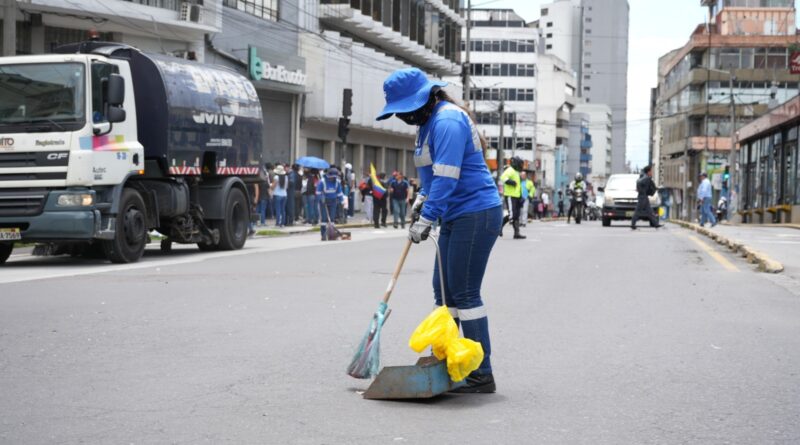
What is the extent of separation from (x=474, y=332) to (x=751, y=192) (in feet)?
167

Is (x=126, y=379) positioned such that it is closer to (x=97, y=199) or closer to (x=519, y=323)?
(x=519, y=323)

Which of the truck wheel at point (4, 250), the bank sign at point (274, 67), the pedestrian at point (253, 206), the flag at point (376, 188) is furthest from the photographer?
the bank sign at point (274, 67)

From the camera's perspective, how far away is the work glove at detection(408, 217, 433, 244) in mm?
5926

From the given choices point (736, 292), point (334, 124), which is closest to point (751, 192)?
point (334, 124)

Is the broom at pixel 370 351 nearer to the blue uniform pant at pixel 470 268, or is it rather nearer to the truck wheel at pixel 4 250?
the blue uniform pant at pixel 470 268

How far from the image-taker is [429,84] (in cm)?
615

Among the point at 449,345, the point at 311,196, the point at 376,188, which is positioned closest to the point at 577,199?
the point at 376,188

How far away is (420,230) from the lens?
5934mm

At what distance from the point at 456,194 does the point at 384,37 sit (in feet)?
150

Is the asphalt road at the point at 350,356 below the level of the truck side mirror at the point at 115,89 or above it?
below

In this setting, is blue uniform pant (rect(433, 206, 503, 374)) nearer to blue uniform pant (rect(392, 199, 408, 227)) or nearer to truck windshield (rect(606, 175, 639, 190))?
blue uniform pant (rect(392, 199, 408, 227))

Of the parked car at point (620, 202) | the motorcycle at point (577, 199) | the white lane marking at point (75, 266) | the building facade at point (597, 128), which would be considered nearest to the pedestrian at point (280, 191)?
the white lane marking at point (75, 266)

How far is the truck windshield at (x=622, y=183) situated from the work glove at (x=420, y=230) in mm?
33415

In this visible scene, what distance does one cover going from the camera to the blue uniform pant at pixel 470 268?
241 inches
